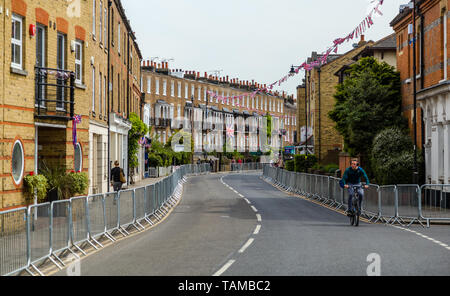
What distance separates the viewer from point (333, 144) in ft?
185

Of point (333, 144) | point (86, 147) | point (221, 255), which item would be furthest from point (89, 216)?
point (333, 144)

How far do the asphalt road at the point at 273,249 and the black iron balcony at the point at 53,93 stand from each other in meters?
4.69

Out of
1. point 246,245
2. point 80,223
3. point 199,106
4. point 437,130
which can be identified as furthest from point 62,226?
point 199,106

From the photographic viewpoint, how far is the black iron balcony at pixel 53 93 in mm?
18359

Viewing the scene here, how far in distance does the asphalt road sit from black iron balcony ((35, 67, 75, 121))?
4695 mm

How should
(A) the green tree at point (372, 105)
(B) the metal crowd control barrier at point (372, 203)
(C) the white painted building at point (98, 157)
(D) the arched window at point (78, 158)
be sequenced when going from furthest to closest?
(A) the green tree at point (372, 105) < (C) the white painted building at point (98, 157) < (D) the arched window at point (78, 158) < (B) the metal crowd control barrier at point (372, 203)

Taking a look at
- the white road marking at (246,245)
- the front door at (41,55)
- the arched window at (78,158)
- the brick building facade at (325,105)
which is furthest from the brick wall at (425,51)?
the brick building facade at (325,105)

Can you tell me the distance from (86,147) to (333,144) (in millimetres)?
36412

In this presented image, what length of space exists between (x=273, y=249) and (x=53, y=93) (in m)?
9.90

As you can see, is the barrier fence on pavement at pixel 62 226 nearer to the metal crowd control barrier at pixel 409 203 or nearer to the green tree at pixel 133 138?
the metal crowd control barrier at pixel 409 203

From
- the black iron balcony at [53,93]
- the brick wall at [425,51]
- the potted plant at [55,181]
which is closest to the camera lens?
the black iron balcony at [53,93]

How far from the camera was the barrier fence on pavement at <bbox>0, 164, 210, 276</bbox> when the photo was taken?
9953 millimetres

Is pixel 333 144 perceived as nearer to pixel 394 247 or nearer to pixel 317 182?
pixel 317 182

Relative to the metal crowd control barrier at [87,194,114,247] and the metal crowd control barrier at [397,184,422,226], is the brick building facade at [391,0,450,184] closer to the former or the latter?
the metal crowd control barrier at [397,184,422,226]
